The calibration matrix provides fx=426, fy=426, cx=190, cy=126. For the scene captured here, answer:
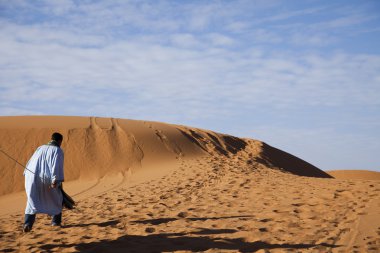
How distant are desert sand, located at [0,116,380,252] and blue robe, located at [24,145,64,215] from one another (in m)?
0.45

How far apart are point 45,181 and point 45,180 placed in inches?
0.6

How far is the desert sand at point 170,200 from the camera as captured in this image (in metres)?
6.30

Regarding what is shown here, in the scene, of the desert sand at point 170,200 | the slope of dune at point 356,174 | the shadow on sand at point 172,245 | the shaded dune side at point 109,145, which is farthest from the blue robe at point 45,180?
the slope of dune at point 356,174

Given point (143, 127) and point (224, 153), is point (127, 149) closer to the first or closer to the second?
point (143, 127)

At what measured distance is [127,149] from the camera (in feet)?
58.5

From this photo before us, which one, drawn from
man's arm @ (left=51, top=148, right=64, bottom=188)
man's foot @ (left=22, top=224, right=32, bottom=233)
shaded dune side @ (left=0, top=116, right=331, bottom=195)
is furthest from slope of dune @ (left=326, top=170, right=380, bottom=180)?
man's foot @ (left=22, top=224, right=32, bottom=233)

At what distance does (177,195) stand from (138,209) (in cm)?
185

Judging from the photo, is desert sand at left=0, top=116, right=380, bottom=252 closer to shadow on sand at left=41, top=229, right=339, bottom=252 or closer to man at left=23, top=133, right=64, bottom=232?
shadow on sand at left=41, top=229, right=339, bottom=252

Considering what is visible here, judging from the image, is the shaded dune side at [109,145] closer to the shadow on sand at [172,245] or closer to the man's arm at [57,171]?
the man's arm at [57,171]

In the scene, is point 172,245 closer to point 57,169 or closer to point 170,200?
point 57,169

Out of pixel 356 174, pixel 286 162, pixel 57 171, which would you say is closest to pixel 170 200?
pixel 57 171

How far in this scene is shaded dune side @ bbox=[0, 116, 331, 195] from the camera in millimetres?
15922

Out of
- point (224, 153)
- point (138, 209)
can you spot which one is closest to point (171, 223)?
point (138, 209)

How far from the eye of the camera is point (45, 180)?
273 inches
